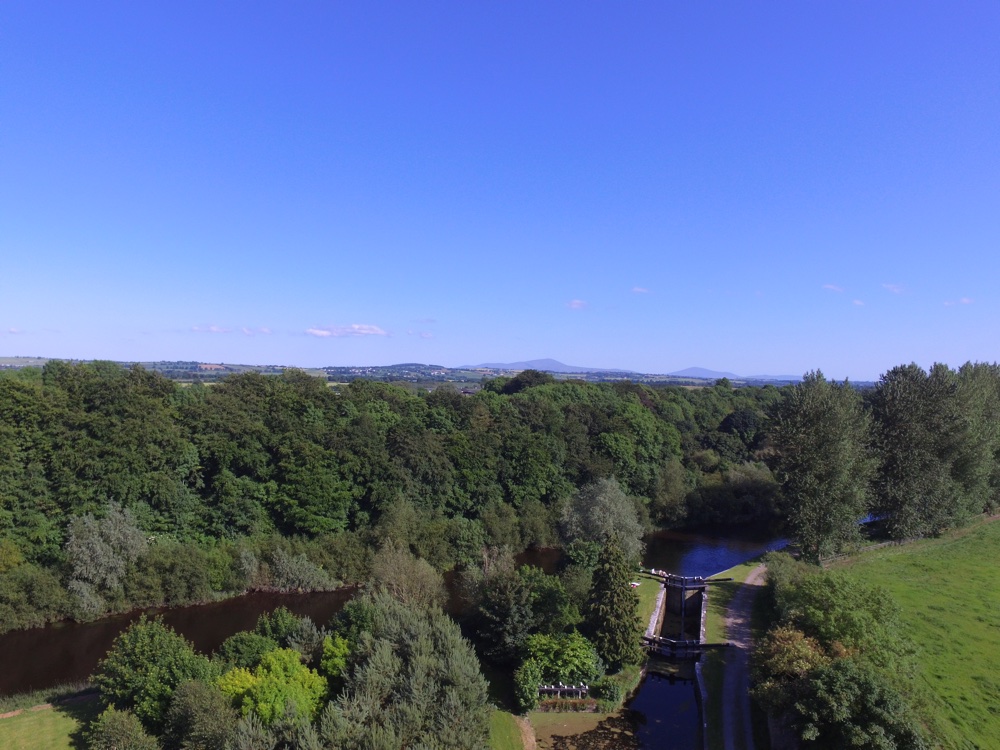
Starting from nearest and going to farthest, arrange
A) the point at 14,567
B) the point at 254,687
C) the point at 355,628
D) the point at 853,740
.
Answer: the point at 853,740 < the point at 254,687 < the point at 355,628 < the point at 14,567

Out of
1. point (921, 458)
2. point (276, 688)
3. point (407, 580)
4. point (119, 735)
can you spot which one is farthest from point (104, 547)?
point (921, 458)

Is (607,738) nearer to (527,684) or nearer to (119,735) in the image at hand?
(527,684)

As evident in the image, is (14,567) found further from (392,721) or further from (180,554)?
(392,721)

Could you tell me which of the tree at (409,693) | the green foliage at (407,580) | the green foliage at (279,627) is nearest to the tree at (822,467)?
the green foliage at (407,580)

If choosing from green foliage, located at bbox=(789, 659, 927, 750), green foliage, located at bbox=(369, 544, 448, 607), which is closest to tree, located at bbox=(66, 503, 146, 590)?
green foliage, located at bbox=(369, 544, 448, 607)

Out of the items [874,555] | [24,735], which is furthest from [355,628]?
[874,555]

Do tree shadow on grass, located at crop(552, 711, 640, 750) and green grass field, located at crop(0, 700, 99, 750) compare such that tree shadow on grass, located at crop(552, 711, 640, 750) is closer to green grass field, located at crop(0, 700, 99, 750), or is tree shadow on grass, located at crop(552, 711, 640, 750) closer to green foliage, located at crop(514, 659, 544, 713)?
green foliage, located at crop(514, 659, 544, 713)
